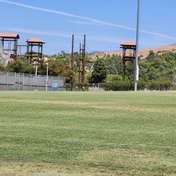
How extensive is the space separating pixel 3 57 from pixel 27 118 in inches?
3407

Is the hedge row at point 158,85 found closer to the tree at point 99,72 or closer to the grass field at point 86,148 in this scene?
the tree at point 99,72

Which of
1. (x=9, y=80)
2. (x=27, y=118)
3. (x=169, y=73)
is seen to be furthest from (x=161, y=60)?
(x=27, y=118)

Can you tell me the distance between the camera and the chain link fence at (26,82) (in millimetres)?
51219

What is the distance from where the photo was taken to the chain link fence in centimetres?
5122

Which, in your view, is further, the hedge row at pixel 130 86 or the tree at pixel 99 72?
the tree at pixel 99 72

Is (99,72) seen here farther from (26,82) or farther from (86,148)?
(86,148)

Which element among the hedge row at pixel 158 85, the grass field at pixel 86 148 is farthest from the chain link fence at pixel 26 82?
the grass field at pixel 86 148

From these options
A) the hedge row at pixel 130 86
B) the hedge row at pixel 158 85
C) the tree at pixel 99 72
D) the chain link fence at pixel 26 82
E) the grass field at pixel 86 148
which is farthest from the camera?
the tree at pixel 99 72

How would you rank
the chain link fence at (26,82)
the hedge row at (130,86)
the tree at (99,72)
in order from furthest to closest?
1. the tree at (99,72)
2. the hedge row at (130,86)
3. the chain link fence at (26,82)

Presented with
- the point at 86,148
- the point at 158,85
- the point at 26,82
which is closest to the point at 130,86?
the point at 158,85

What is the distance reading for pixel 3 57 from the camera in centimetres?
9750

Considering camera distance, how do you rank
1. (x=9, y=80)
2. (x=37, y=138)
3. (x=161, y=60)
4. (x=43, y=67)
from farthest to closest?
(x=161, y=60) → (x=43, y=67) → (x=9, y=80) → (x=37, y=138)

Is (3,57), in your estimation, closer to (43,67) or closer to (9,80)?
(43,67)

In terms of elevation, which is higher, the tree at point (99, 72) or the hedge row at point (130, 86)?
the tree at point (99, 72)
